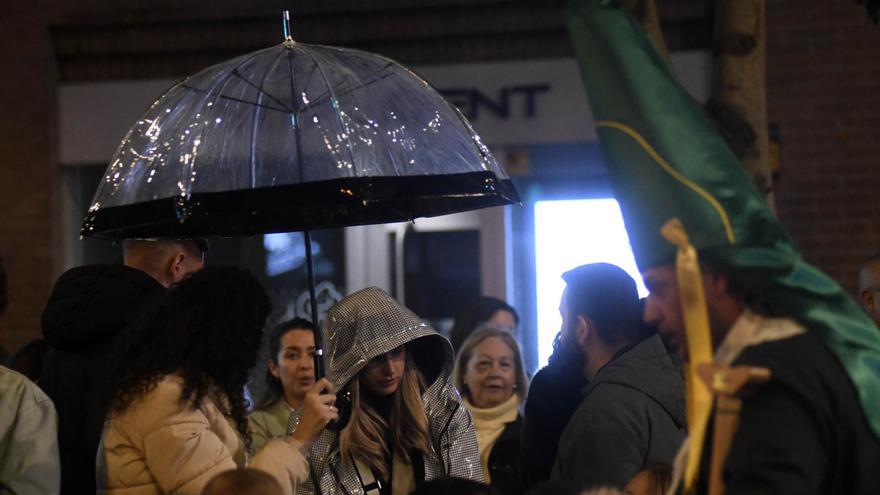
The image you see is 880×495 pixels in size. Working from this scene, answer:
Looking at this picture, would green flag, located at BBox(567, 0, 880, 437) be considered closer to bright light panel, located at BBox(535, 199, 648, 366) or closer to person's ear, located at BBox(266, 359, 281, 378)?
person's ear, located at BBox(266, 359, 281, 378)

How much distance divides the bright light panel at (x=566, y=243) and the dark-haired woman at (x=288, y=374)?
3.53 meters

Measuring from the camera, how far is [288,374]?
6578mm

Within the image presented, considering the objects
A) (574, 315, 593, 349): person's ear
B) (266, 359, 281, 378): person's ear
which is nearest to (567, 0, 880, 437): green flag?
(574, 315, 593, 349): person's ear

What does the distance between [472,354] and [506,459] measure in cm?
69

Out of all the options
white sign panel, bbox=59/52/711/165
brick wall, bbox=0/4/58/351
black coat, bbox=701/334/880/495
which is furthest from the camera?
brick wall, bbox=0/4/58/351

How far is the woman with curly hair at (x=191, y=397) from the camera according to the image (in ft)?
13.0

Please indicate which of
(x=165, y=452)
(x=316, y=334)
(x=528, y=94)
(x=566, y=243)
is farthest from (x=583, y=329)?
(x=566, y=243)

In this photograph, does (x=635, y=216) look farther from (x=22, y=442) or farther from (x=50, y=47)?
(x=50, y=47)

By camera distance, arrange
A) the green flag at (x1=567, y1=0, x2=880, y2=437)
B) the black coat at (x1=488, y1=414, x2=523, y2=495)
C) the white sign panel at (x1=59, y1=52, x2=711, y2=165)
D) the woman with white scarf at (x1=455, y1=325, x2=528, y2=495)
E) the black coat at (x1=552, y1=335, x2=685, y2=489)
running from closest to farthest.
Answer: the green flag at (x1=567, y1=0, x2=880, y2=437), the black coat at (x1=552, y1=335, x2=685, y2=489), the black coat at (x1=488, y1=414, x2=523, y2=495), the woman with white scarf at (x1=455, y1=325, x2=528, y2=495), the white sign panel at (x1=59, y1=52, x2=711, y2=165)

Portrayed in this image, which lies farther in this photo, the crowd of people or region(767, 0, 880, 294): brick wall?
region(767, 0, 880, 294): brick wall

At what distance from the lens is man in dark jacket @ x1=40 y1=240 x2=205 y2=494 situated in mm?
4500

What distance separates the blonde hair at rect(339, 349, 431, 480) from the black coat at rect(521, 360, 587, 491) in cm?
67

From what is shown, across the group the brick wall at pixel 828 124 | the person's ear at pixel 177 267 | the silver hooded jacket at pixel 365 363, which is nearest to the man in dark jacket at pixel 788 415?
the silver hooded jacket at pixel 365 363

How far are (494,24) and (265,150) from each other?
563 cm
